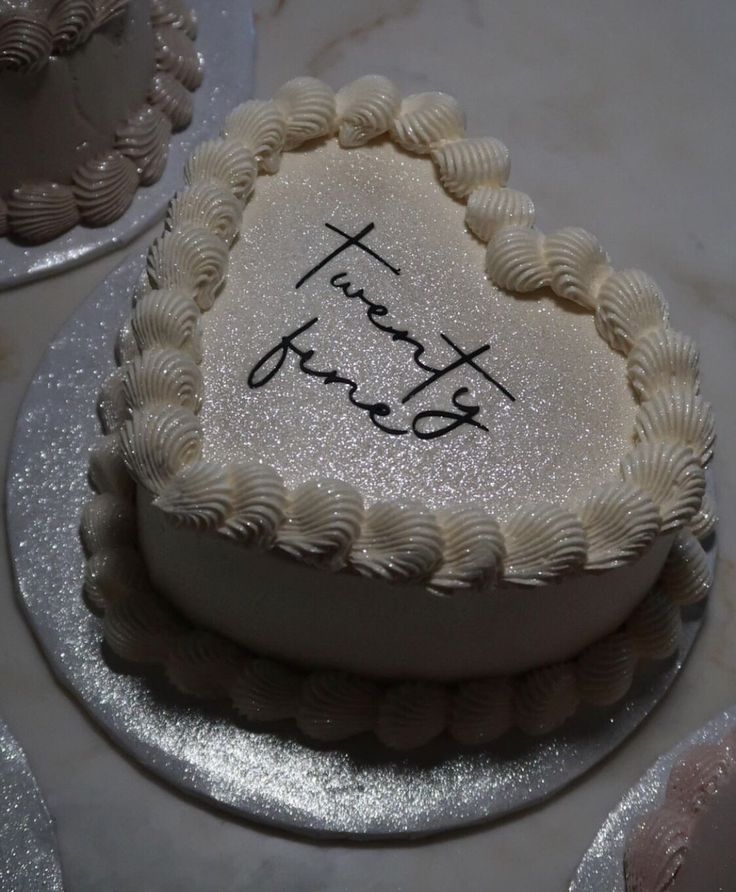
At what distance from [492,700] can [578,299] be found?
0.60 meters

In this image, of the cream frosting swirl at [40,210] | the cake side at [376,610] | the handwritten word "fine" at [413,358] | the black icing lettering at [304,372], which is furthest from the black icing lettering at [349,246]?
the cream frosting swirl at [40,210]

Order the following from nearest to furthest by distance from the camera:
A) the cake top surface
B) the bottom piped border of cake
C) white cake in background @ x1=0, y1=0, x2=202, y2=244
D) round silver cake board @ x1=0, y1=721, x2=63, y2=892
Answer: the cake top surface < round silver cake board @ x1=0, y1=721, x2=63, y2=892 < the bottom piped border of cake < white cake in background @ x1=0, y1=0, x2=202, y2=244

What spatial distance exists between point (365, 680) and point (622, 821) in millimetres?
419

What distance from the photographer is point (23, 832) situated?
1.86m

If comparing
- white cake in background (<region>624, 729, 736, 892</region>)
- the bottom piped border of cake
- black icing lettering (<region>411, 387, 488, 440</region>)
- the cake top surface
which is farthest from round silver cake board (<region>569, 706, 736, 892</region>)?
black icing lettering (<region>411, 387, 488, 440</region>)

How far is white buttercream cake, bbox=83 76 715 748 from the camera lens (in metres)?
1.72

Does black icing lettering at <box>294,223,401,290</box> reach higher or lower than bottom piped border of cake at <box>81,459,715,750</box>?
higher

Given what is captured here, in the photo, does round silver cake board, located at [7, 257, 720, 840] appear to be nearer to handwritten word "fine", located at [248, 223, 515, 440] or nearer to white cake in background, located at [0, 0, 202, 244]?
handwritten word "fine", located at [248, 223, 515, 440]

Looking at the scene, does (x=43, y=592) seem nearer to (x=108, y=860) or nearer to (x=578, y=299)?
(x=108, y=860)

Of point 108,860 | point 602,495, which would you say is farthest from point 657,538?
point 108,860

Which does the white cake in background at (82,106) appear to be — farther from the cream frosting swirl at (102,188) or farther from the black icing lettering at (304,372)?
the black icing lettering at (304,372)

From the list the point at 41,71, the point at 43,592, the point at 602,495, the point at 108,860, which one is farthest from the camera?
the point at 41,71

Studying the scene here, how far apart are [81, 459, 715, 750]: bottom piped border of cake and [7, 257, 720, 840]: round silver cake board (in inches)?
1.1

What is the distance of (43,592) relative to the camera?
6.75 feet
